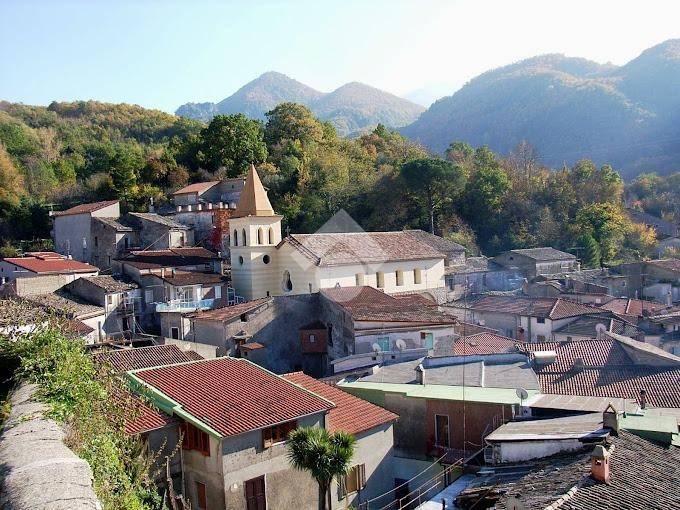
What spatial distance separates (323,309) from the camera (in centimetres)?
2645

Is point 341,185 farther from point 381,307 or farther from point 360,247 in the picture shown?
point 381,307

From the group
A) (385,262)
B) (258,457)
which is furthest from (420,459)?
(385,262)

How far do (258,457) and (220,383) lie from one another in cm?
212

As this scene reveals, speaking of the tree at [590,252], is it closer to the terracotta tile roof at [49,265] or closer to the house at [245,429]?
the terracotta tile roof at [49,265]

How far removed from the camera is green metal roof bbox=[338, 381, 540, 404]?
14531mm

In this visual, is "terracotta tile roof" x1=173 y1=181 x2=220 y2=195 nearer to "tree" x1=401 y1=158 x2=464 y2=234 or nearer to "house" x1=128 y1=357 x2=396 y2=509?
"tree" x1=401 y1=158 x2=464 y2=234

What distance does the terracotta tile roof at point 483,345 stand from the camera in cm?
2183

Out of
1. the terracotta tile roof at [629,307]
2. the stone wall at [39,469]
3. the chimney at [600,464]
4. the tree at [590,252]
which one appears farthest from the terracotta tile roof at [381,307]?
the tree at [590,252]

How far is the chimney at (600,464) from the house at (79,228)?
31613 mm

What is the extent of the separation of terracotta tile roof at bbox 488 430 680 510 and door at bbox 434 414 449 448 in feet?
12.6

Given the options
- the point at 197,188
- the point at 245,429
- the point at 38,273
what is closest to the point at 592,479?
the point at 245,429

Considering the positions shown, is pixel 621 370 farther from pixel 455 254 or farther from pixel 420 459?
pixel 455 254

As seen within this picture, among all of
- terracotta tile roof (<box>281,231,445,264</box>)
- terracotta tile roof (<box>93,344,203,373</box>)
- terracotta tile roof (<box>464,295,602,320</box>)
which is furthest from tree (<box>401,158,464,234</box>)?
terracotta tile roof (<box>93,344,203,373</box>)

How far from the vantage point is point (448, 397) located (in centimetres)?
1488
